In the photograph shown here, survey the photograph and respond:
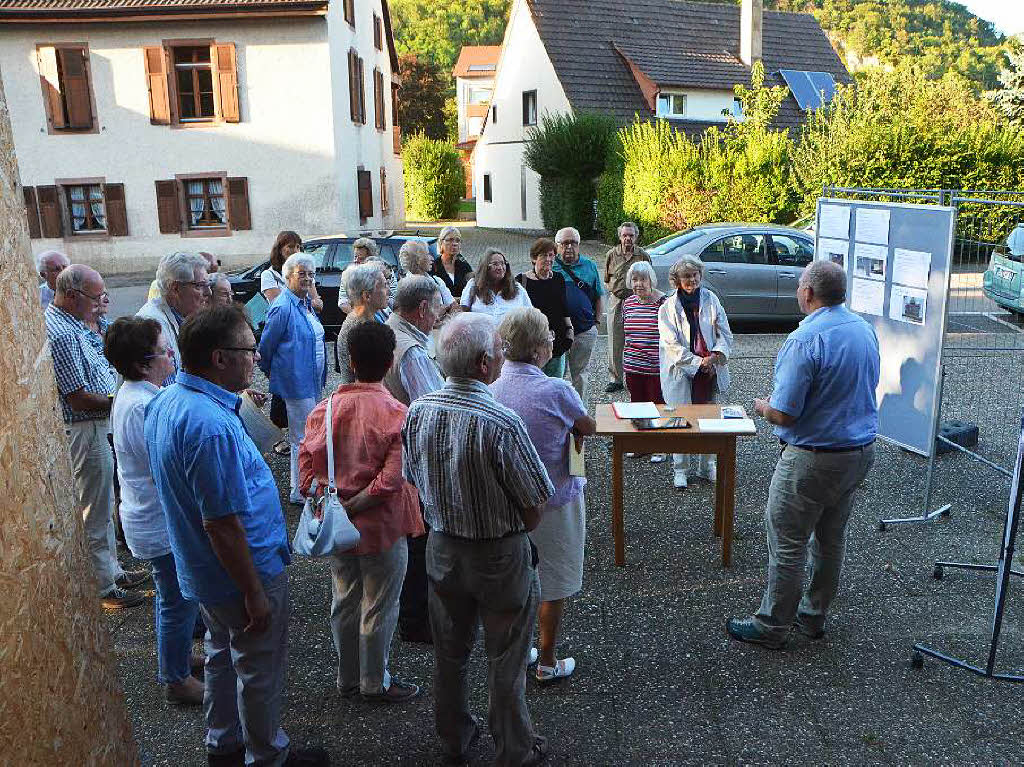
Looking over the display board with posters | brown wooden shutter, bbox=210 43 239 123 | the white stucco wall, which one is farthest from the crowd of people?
the white stucco wall

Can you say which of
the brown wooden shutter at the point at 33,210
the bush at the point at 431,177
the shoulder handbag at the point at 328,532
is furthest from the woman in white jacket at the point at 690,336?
the bush at the point at 431,177

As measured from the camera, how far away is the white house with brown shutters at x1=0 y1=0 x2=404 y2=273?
22.8 metres

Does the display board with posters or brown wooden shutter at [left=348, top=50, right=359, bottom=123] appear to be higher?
brown wooden shutter at [left=348, top=50, right=359, bottom=123]

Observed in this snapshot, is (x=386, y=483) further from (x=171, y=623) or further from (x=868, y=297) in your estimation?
(x=868, y=297)

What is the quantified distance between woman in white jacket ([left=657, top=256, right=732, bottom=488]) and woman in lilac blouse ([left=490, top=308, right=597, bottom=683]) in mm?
2677

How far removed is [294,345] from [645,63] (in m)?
26.5

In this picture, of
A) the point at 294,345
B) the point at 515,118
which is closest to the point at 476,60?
the point at 515,118

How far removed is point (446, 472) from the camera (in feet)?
10.4

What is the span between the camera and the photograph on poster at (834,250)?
23.3 feet

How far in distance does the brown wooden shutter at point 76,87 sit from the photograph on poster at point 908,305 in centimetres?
2256

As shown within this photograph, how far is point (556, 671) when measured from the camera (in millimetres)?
4207

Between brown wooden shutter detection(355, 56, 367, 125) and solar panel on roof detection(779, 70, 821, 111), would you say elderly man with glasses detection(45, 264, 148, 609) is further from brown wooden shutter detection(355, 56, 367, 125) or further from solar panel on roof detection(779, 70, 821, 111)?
solar panel on roof detection(779, 70, 821, 111)

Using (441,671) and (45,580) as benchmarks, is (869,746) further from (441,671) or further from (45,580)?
(45,580)

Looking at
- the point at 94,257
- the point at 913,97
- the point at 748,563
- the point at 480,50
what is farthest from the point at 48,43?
the point at 480,50
